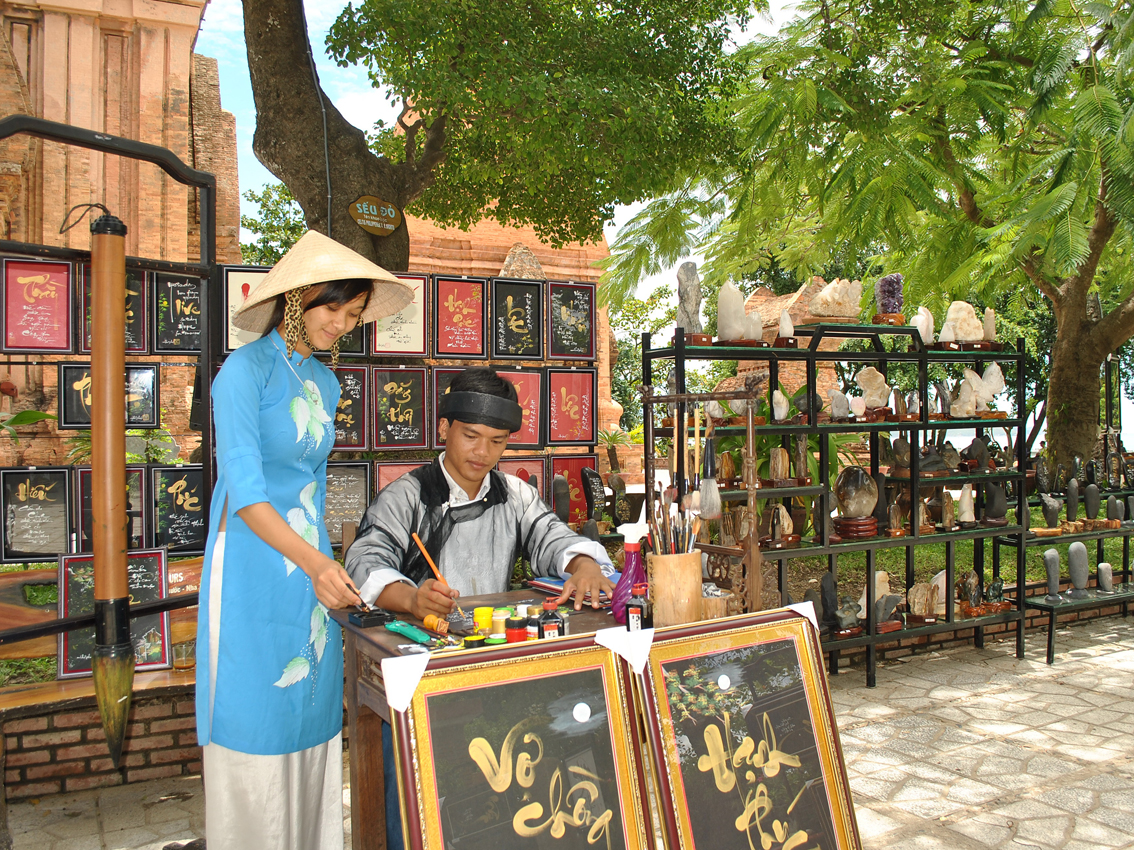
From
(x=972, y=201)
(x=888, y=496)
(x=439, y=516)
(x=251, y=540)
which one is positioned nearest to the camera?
(x=251, y=540)

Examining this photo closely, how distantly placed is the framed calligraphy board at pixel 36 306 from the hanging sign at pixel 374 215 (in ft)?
7.29

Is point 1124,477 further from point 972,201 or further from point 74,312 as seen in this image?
point 74,312

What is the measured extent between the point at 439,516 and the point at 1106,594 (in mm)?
5529

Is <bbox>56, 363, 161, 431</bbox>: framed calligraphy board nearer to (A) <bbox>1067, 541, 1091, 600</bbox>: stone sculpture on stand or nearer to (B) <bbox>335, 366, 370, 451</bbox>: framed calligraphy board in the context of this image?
(B) <bbox>335, 366, 370, 451</bbox>: framed calligraphy board

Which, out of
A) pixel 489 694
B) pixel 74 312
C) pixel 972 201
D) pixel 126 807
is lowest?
pixel 126 807

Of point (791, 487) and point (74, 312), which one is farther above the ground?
point (74, 312)

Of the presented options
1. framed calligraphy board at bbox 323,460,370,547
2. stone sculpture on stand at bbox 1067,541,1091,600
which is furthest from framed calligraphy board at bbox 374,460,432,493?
stone sculpture on stand at bbox 1067,541,1091,600

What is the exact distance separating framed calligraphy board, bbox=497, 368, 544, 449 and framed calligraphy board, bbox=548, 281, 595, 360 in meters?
0.18

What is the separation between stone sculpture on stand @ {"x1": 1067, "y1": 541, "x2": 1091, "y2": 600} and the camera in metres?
5.75

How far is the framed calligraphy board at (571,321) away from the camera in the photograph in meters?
4.91

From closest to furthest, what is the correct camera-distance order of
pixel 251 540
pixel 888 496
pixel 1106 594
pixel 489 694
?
pixel 489 694
pixel 251 540
pixel 888 496
pixel 1106 594

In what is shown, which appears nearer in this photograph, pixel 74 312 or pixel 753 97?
pixel 74 312

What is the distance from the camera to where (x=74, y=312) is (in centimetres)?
356

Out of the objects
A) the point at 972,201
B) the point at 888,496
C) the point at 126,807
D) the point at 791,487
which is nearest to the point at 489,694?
the point at 126,807
